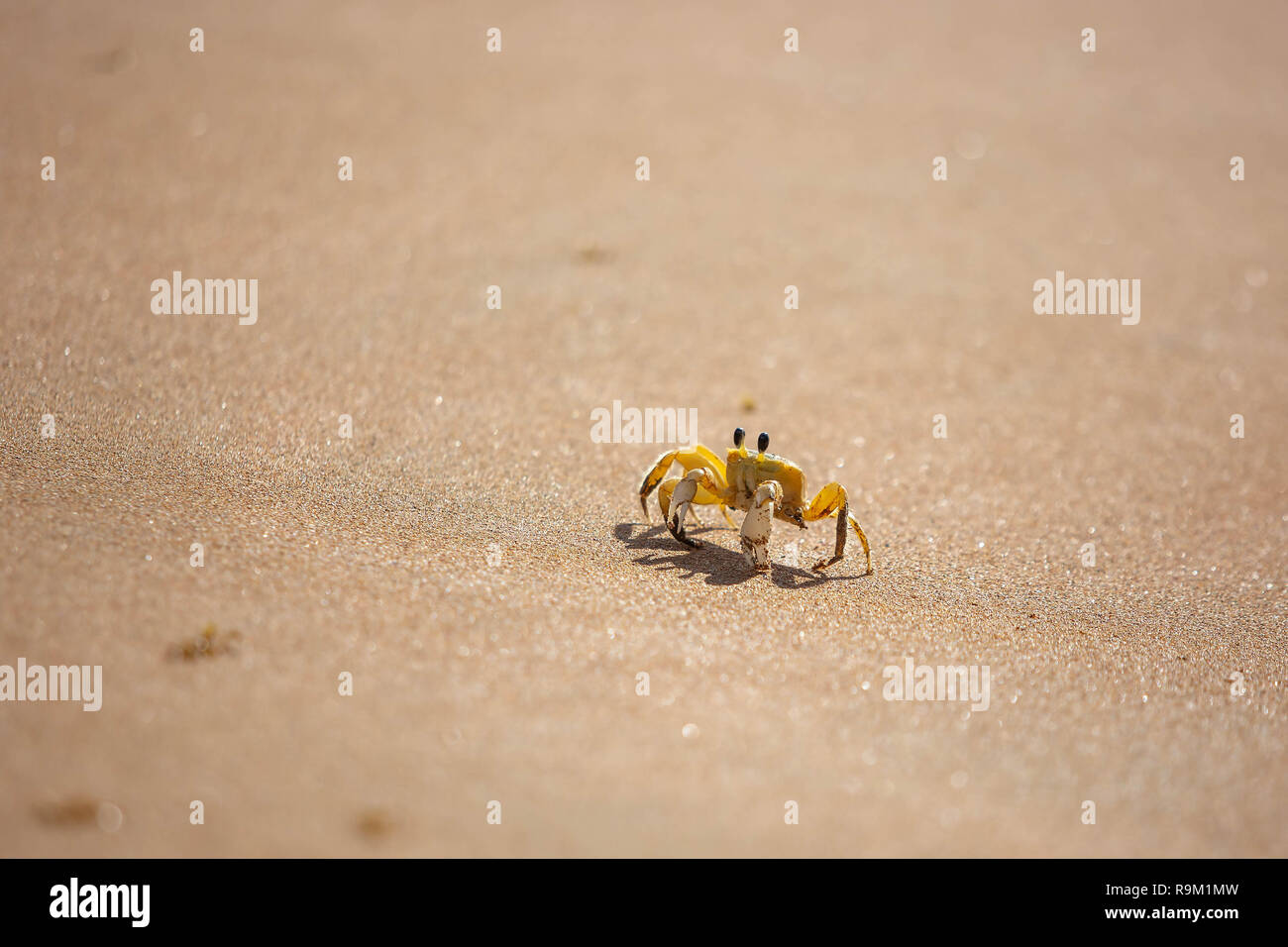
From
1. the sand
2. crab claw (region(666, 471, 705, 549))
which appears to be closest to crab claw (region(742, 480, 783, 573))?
the sand

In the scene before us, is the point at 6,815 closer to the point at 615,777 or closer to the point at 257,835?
the point at 257,835

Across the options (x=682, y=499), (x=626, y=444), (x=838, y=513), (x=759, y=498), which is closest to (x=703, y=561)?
(x=682, y=499)

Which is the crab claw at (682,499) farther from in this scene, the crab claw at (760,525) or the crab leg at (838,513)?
the crab leg at (838,513)

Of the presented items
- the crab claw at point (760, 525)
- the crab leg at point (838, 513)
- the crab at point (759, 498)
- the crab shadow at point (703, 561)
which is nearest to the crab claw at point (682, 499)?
the crab at point (759, 498)

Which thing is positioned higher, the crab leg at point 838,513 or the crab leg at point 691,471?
the crab leg at point 691,471
